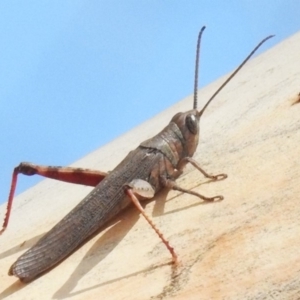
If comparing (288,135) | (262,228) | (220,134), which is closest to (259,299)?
(262,228)

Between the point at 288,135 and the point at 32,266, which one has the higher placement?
the point at 32,266

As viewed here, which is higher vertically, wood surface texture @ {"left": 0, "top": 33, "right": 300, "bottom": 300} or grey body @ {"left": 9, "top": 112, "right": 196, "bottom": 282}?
grey body @ {"left": 9, "top": 112, "right": 196, "bottom": 282}

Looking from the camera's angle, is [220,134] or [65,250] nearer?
[65,250]

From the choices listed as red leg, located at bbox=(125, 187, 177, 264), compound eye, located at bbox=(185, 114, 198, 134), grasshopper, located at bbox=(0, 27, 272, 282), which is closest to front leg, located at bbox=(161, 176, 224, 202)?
grasshopper, located at bbox=(0, 27, 272, 282)

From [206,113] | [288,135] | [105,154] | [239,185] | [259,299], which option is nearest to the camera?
[259,299]

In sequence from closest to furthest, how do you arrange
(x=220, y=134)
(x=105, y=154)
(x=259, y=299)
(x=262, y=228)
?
(x=259, y=299), (x=262, y=228), (x=220, y=134), (x=105, y=154)

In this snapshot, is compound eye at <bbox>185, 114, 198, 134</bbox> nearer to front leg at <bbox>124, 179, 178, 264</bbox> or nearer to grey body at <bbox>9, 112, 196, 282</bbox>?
grey body at <bbox>9, 112, 196, 282</bbox>

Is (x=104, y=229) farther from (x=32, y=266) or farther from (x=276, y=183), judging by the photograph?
(x=276, y=183)

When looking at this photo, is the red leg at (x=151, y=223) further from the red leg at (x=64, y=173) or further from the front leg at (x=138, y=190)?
the red leg at (x=64, y=173)

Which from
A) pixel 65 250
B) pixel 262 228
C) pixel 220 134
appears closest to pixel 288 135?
pixel 220 134

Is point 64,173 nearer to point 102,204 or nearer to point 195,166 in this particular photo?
point 102,204
